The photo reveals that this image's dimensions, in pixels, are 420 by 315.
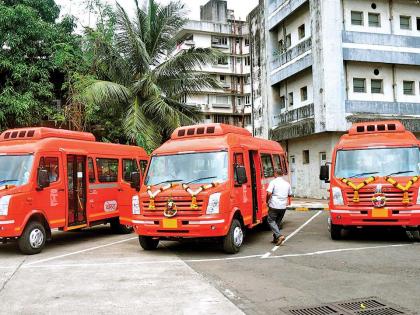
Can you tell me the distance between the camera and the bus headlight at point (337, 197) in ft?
36.9

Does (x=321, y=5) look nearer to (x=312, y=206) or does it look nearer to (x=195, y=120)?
(x=195, y=120)

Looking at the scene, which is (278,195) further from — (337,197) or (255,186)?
(337,197)

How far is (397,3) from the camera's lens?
2522 cm

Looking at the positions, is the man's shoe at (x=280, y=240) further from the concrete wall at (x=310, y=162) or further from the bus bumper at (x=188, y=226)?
the concrete wall at (x=310, y=162)

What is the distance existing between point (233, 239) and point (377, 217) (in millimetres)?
3312

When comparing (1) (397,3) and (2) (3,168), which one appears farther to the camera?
(1) (397,3)

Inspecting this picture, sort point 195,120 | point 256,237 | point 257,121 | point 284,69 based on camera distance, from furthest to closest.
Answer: point 257,121 → point 284,69 → point 195,120 → point 256,237

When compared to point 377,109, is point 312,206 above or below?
below

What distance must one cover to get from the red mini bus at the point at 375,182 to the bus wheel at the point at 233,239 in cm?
245

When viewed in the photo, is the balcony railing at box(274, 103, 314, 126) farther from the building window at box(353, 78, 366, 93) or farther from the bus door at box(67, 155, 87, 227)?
the bus door at box(67, 155, 87, 227)

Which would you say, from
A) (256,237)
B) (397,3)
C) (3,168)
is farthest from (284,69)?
(3,168)

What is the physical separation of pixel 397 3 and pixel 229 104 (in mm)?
26028

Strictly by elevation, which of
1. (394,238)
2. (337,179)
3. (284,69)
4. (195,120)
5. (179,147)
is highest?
(284,69)

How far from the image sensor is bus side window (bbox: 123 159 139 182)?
49.0 feet
